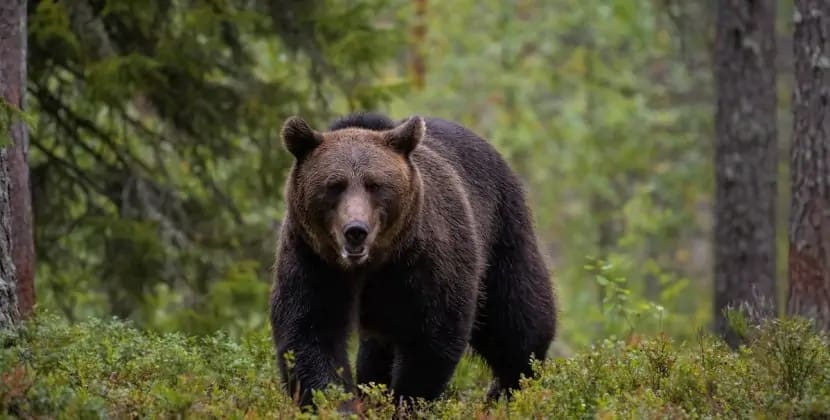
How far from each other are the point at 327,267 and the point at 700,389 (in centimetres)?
219

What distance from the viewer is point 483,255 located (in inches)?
316

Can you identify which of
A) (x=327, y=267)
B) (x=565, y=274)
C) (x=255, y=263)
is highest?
(x=327, y=267)

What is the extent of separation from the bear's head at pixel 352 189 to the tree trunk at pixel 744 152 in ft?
19.9

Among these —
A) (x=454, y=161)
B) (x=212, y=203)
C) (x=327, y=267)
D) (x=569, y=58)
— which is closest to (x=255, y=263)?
(x=212, y=203)

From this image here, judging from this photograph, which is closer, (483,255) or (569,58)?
(483,255)

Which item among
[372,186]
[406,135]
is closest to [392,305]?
[372,186]

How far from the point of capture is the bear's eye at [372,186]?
6.81 metres

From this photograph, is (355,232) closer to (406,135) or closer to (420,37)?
(406,135)

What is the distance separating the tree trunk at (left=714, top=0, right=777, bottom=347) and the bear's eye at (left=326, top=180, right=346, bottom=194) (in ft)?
21.3

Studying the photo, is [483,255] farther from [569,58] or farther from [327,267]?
[569,58]

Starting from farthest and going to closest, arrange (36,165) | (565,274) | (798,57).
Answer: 1. (565,274)
2. (36,165)
3. (798,57)

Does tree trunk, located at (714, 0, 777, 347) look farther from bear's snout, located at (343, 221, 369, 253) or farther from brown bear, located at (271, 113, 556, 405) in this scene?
bear's snout, located at (343, 221, 369, 253)

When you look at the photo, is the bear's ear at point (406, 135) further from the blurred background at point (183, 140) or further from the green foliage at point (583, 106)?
the green foliage at point (583, 106)

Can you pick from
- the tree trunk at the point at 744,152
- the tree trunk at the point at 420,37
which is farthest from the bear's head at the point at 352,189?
the tree trunk at the point at 420,37
